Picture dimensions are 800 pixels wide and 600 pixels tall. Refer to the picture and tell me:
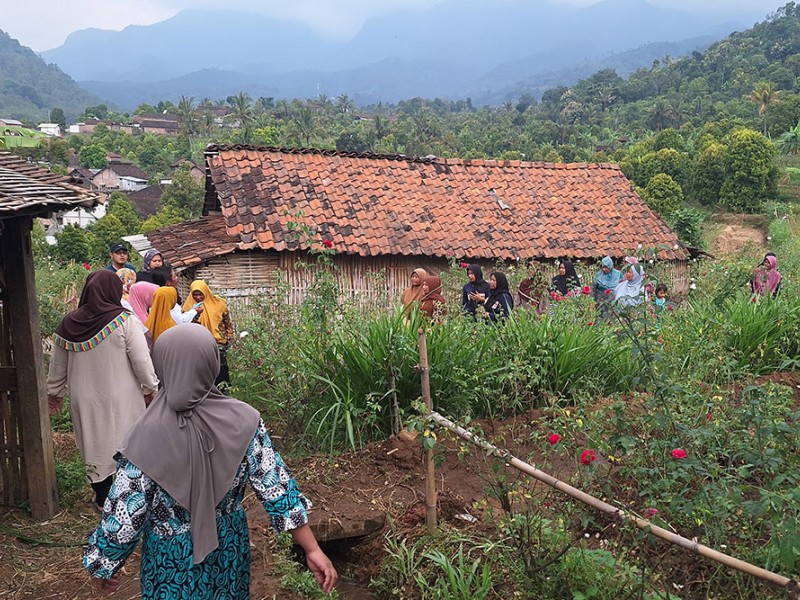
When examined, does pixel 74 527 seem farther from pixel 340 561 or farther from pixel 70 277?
pixel 70 277

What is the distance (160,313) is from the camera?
5.87m

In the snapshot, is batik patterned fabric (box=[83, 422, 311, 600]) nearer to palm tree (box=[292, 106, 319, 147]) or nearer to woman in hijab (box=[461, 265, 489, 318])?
woman in hijab (box=[461, 265, 489, 318])

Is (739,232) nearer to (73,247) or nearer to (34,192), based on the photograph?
(73,247)

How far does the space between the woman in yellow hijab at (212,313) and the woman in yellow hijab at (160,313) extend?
0.74 feet

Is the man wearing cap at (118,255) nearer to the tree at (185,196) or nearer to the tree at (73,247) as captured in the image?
the tree at (73,247)

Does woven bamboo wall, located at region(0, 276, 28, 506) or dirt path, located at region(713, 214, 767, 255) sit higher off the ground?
woven bamboo wall, located at region(0, 276, 28, 506)

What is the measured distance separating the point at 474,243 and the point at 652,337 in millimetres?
9293

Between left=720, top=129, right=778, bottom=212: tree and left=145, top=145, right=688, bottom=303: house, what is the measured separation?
1665 centimetres

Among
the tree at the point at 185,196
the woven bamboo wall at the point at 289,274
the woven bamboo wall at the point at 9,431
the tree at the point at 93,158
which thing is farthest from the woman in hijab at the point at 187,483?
the tree at the point at 93,158

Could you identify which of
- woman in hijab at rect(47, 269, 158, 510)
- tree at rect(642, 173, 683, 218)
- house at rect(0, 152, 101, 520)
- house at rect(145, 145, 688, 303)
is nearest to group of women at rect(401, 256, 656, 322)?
woman in hijab at rect(47, 269, 158, 510)

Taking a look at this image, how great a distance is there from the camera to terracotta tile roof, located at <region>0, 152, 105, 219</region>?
12.1 feet

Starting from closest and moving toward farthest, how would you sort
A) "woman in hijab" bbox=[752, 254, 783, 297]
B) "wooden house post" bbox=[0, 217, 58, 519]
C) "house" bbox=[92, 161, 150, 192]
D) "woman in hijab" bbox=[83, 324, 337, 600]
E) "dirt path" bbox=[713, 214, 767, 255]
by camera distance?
"woman in hijab" bbox=[83, 324, 337, 600]
"wooden house post" bbox=[0, 217, 58, 519]
"woman in hijab" bbox=[752, 254, 783, 297]
"dirt path" bbox=[713, 214, 767, 255]
"house" bbox=[92, 161, 150, 192]

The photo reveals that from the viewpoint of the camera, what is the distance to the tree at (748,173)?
28.9 meters

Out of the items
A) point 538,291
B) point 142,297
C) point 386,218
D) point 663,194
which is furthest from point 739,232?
point 142,297
